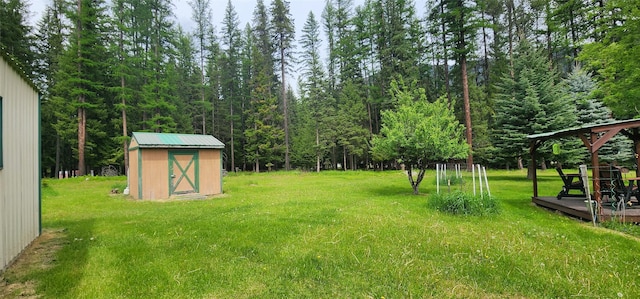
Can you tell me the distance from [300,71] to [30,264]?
2894 cm

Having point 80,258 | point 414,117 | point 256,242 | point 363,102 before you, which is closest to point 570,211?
point 414,117

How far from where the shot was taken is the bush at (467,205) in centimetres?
654

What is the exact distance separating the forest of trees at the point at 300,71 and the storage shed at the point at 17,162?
1517cm

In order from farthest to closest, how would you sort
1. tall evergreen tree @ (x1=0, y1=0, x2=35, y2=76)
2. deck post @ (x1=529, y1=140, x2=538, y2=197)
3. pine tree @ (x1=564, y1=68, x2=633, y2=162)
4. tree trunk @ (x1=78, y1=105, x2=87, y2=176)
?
1. tall evergreen tree @ (x1=0, y1=0, x2=35, y2=76)
2. tree trunk @ (x1=78, y1=105, x2=87, y2=176)
3. pine tree @ (x1=564, y1=68, x2=633, y2=162)
4. deck post @ (x1=529, y1=140, x2=538, y2=197)

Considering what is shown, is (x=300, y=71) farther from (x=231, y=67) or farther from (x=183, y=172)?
(x=183, y=172)

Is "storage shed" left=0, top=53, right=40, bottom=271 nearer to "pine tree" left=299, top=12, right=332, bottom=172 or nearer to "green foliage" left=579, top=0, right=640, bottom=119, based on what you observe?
"green foliage" left=579, top=0, right=640, bottom=119

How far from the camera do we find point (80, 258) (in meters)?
4.07

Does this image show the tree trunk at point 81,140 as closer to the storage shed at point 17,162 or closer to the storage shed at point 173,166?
the storage shed at point 173,166

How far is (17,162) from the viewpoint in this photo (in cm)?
413

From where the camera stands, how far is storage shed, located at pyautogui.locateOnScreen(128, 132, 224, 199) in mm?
10227

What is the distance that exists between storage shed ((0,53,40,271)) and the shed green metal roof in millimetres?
5117

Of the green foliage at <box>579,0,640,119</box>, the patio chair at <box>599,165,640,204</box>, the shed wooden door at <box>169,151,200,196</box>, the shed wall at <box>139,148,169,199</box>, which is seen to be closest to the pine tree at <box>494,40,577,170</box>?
the green foliage at <box>579,0,640,119</box>

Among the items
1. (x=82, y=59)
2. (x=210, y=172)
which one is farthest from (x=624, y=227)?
(x=82, y=59)

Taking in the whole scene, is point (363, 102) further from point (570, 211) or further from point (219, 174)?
point (570, 211)
